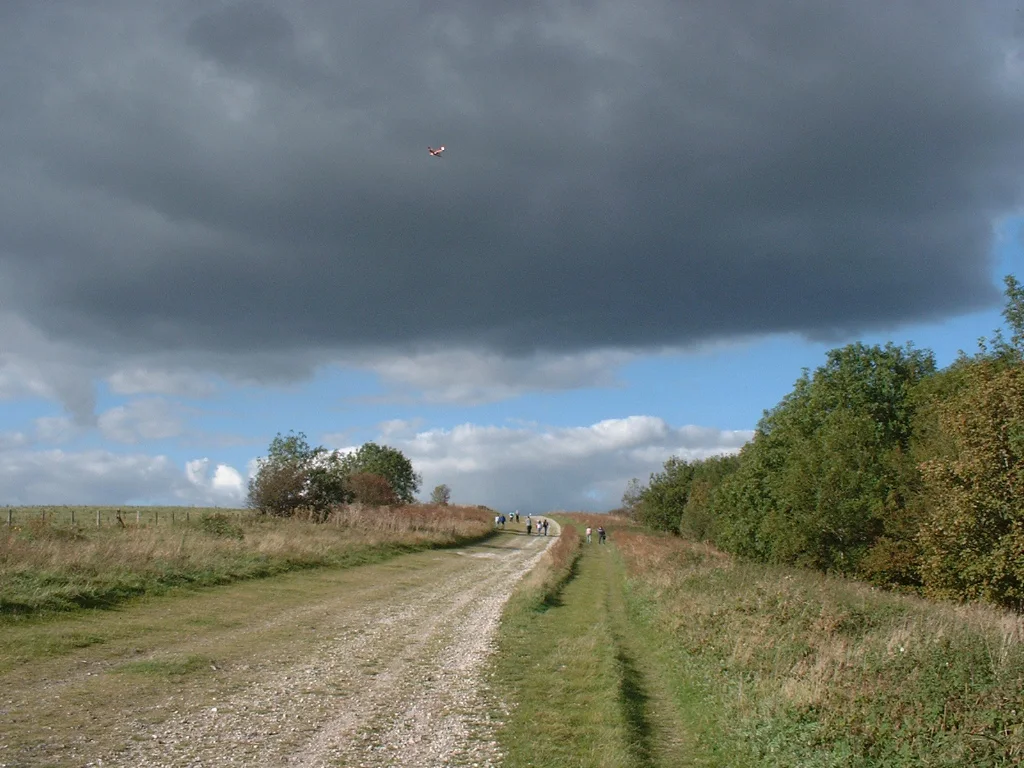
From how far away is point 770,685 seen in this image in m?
11.2

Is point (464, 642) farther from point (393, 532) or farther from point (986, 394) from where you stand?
point (393, 532)

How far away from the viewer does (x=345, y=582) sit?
26.1m

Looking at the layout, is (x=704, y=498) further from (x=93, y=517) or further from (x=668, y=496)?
(x=93, y=517)

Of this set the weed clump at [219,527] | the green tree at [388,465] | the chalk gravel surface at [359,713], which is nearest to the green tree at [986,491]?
the chalk gravel surface at [359,713]

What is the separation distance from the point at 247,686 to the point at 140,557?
40.4ft

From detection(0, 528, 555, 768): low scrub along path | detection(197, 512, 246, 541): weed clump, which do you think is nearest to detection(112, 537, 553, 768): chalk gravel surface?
detection(0, 528, 555, 768): low scrub along path

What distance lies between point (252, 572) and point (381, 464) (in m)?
94.4

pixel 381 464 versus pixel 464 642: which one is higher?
pixel 381 464

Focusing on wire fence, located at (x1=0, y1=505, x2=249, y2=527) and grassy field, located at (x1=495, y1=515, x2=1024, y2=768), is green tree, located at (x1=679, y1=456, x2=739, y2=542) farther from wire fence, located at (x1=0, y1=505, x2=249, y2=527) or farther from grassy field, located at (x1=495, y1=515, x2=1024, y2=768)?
grassy field, located at (x1=495, y1=515, x2=1024, y2=768)

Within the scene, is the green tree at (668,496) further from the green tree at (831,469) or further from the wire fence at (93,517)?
the wire fence at (93,517)

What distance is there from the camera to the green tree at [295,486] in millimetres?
51531

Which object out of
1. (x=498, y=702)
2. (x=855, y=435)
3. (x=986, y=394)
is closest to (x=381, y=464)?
(x=855, y=435)

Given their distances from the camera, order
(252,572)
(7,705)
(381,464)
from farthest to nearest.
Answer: (381,464)
(252,572)
(7,705)

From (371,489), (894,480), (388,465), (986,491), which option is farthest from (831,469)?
(388,465)
